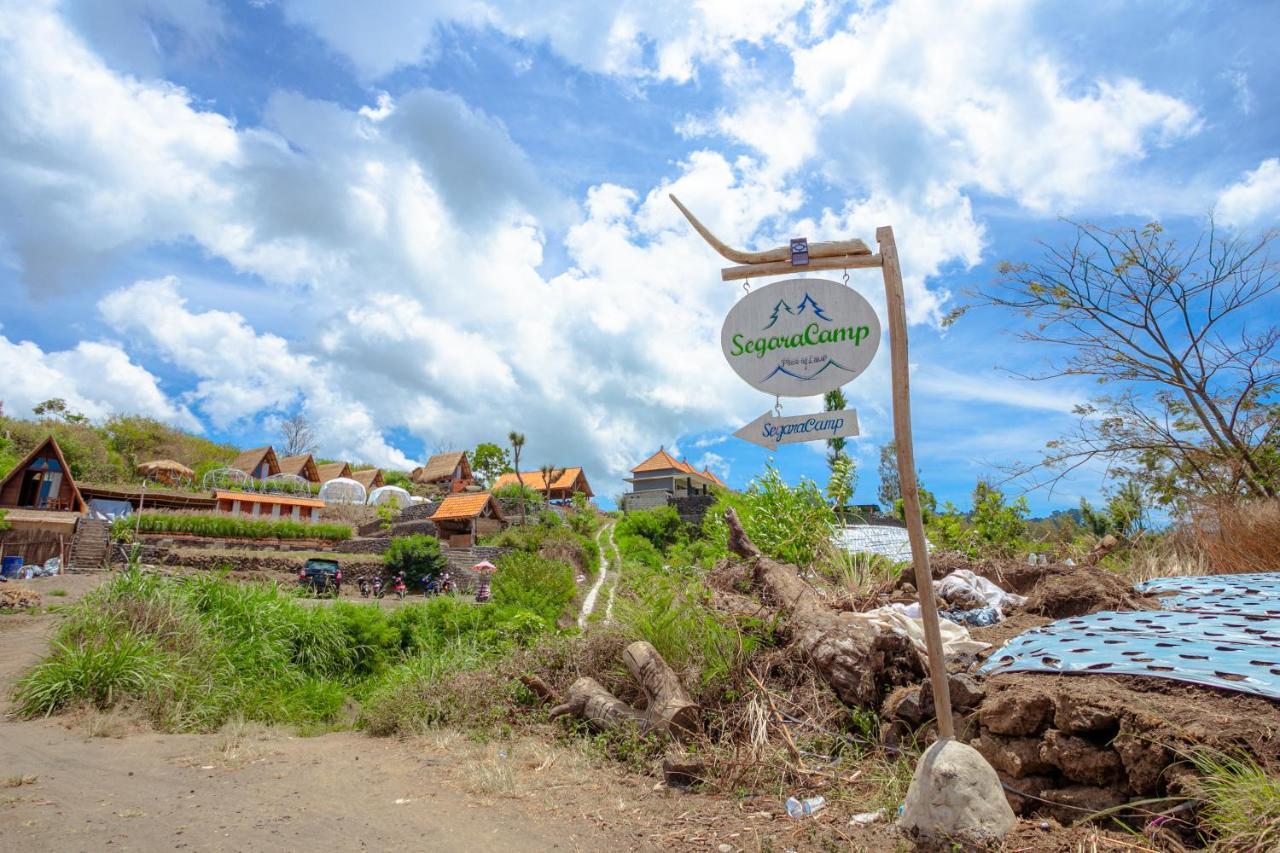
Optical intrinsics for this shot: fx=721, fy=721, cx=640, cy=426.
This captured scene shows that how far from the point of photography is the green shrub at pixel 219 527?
2559 cm

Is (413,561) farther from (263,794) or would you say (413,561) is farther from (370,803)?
(370,803)

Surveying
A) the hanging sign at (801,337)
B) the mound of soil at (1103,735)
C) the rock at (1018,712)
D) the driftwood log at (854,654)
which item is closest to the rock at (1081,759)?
the mound of soil at (1103,735)

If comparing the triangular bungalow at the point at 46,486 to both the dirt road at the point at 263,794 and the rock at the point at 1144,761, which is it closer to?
the dirt road at the point at 263,794

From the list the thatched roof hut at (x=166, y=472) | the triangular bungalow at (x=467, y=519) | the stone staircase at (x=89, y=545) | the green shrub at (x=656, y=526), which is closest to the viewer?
the stone staircase at (x=89, y=545)

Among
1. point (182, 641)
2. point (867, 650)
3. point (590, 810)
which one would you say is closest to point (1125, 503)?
point (867, 650)

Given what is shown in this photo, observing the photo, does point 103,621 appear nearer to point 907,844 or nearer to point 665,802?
point 665,802

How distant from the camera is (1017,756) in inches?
141

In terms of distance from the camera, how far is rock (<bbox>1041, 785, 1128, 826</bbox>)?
326 cm

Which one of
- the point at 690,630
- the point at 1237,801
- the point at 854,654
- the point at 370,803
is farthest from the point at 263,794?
the point at 1237,801

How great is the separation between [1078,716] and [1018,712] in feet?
0.92

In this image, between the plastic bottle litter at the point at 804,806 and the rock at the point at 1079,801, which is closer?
the rock at the point at 1079,801

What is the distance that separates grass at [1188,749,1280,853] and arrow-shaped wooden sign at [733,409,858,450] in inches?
Result: 81.5

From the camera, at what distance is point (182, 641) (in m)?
7.76

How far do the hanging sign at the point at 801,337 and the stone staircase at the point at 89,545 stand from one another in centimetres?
2615
